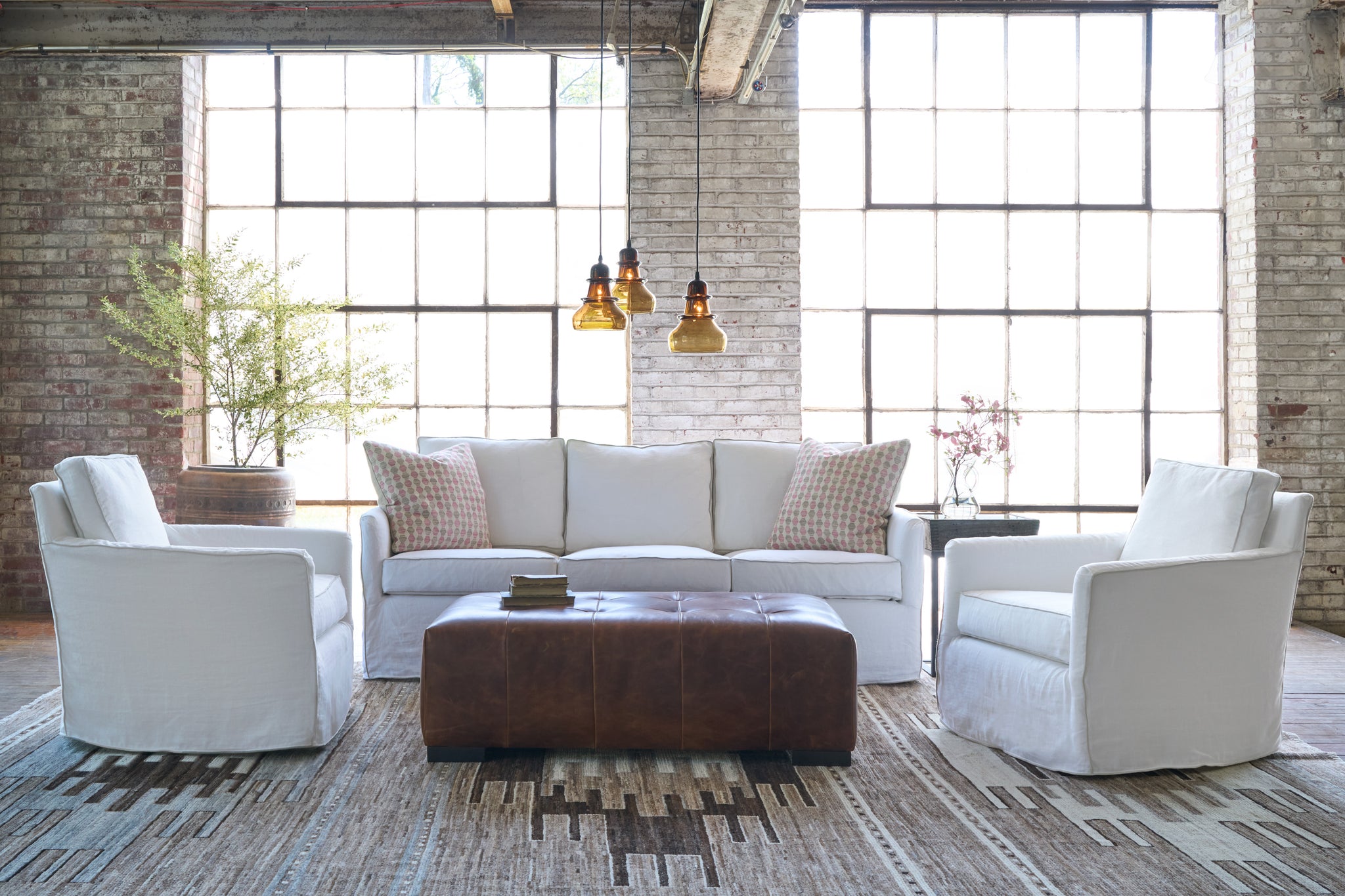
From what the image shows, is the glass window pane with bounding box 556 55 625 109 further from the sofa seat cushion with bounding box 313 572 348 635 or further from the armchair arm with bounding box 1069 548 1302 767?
the armchair arm with bounding box 1069 548 1302 767

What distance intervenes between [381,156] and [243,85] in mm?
897

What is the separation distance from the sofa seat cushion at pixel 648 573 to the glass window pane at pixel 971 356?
2.44 meters

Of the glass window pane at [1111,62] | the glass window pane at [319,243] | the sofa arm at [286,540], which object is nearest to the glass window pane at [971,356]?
the glass window pane at [1111,62]

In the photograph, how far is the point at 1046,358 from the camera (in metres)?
6.11

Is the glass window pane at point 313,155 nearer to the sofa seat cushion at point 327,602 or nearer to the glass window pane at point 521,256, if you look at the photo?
the glass window pane at point 521,256

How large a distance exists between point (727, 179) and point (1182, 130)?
270 centimetres

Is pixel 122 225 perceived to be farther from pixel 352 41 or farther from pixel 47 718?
pixel 47 718

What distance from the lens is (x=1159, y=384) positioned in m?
6.12

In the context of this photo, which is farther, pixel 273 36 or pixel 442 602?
pixel 273 36

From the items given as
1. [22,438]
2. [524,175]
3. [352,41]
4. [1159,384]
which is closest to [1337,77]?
[1159,384]

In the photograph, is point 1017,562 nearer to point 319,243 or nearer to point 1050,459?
point 1050,459

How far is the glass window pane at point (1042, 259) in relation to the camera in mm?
6113

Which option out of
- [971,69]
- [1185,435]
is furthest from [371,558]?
[1185,435]

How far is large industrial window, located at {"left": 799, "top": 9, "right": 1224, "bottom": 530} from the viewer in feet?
20.0
